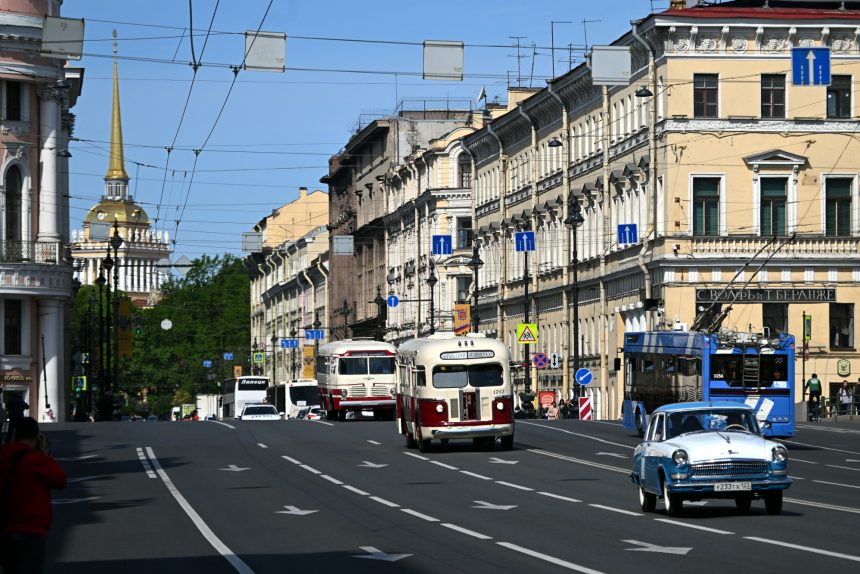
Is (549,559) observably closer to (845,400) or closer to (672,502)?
(672,502)

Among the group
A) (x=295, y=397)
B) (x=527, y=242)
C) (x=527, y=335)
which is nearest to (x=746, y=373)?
(x=527, y=335)

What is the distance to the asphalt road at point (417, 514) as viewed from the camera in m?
18.6

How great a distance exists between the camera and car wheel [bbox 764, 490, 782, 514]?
936 inches

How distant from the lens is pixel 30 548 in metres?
12.6

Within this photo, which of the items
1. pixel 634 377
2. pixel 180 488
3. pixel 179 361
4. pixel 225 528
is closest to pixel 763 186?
pixel 634 377

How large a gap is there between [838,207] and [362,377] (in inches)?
774

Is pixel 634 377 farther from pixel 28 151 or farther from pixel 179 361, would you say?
pixel 179 361

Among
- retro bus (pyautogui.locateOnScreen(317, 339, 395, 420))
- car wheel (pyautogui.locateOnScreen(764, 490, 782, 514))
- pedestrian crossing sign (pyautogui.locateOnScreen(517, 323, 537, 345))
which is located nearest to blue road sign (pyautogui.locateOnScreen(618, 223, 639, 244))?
pedestrian crossing sign (pyautogui.locateOnScreen(517, 323, 537, 345))

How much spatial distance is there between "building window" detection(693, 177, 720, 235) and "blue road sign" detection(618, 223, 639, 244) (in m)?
2.55

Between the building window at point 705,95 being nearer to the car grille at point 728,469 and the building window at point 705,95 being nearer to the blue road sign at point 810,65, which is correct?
the blue road sign at point 810,65

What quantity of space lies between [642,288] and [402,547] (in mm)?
51345

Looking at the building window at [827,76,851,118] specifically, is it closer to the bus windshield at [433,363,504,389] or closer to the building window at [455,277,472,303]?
the bus windshield at [433,363,504,389]

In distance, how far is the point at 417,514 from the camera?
25.5 m

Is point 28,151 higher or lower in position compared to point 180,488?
higher
